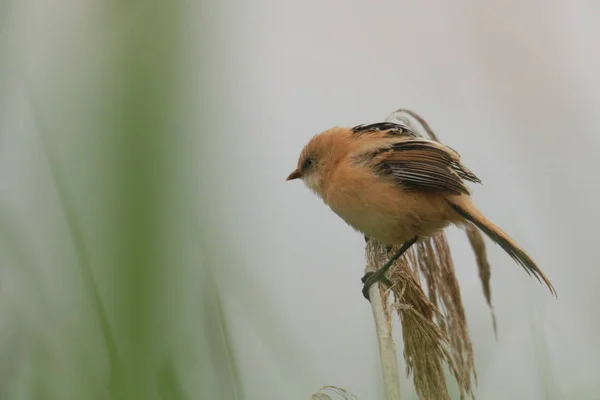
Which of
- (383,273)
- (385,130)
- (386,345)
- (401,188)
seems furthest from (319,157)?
(386,345)

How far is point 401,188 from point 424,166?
112mm

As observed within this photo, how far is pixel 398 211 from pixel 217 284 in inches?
40.5

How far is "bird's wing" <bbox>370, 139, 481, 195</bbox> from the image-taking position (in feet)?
5.89

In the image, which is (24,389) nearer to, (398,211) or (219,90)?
(219,90)

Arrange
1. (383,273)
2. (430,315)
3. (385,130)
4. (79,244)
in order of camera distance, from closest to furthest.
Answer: (79,244) < (430,315) < (383,273) < (385,130)

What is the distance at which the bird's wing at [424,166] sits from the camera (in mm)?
1795

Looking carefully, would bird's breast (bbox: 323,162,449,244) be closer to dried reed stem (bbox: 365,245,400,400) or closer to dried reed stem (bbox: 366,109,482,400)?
dried reed stem (bbox: 366,109,482,400)

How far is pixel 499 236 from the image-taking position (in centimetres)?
158

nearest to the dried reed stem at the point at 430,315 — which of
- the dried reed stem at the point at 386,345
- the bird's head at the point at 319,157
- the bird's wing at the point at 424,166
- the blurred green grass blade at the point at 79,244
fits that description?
the dried reed stem at the point at 386,345

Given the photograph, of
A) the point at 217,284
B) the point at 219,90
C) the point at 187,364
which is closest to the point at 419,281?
the point at 217,284

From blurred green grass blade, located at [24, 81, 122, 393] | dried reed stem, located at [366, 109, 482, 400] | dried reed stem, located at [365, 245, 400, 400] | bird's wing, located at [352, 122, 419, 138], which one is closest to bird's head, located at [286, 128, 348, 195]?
bird's wing, located at [352, 122, 419, 138]

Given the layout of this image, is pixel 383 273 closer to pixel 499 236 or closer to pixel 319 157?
pixel 499 236

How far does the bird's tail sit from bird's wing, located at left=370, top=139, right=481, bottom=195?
0.19ft

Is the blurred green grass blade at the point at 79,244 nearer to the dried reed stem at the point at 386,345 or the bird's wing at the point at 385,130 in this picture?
the dried reed stem at the point at 386,345
